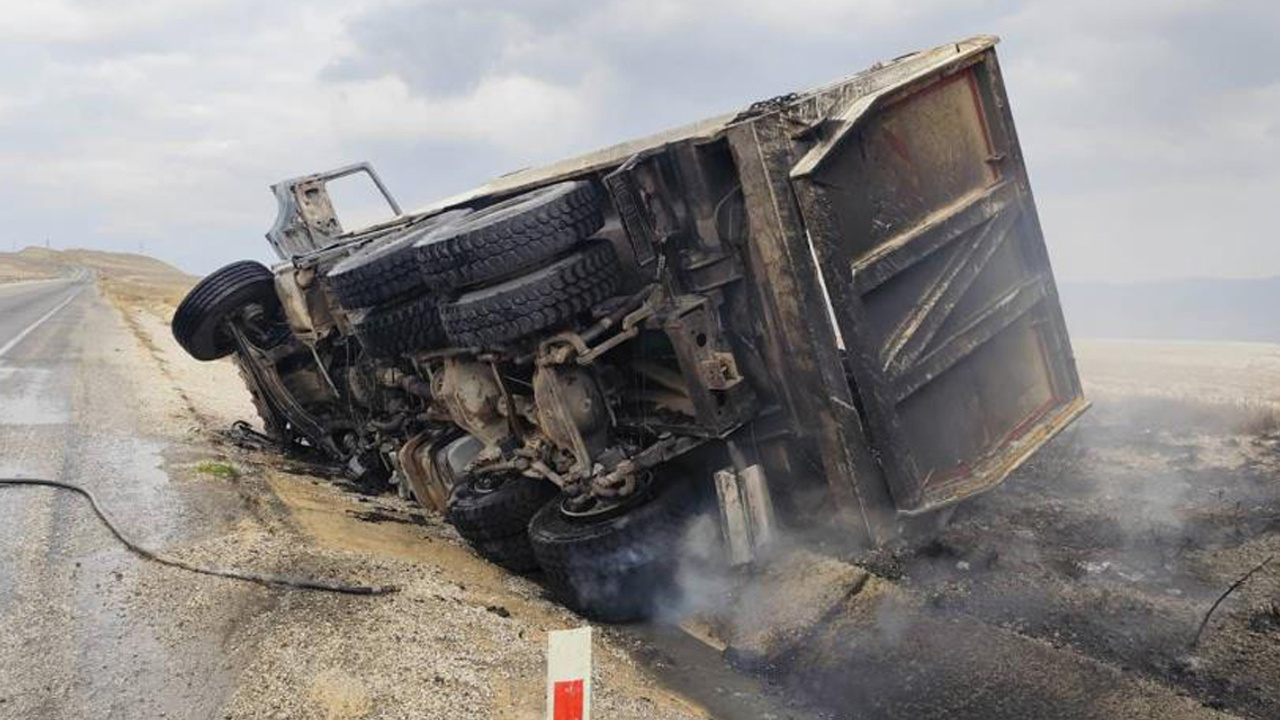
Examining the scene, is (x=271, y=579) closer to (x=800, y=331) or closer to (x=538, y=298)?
(x=538, y=298)

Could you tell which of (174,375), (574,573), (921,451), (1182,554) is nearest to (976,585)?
(921,451)

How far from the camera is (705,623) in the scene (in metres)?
4.72

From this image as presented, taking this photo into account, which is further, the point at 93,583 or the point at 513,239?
the point at 93,583

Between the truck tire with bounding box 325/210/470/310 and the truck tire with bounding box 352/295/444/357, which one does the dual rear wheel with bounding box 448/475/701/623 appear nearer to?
the truck tire with bounding box 352/295/444/357

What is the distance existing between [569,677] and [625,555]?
189 cm

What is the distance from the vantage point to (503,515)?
5.26m

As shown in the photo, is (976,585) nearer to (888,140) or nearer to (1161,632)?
(1161,632)

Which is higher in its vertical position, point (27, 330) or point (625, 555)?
point (27, 330)

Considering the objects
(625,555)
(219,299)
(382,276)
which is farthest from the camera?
(219,299)

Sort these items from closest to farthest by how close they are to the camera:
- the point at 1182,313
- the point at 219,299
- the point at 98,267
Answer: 1. the point at 219,299
2. the point at 1182,313
3. the point at 98,267

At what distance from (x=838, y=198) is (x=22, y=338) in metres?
16.5

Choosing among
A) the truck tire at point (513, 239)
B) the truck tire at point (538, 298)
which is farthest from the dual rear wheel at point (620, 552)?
the truck tire at point (513, 239)

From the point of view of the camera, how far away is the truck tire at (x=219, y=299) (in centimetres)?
768

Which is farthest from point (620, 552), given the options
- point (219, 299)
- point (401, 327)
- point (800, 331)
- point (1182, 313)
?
point (1182, 313)
